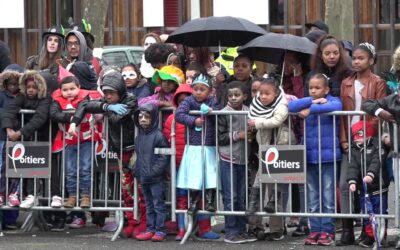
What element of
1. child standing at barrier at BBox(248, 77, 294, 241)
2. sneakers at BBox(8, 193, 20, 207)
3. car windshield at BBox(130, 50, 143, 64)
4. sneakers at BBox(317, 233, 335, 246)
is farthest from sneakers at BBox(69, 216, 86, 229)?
car windshield at BBox(130, 50, 143, 64)

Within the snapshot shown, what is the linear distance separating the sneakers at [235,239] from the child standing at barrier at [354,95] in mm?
946

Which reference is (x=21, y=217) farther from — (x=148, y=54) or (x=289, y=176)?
(x=289, y=176)

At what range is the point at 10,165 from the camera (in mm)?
12734

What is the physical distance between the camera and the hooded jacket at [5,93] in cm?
1263

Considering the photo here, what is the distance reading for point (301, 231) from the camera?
12477mm

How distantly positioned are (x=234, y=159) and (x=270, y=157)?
14.6 inches

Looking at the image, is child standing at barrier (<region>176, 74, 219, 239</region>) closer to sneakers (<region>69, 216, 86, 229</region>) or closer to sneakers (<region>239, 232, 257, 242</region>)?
sneakers (<region>239, 232, 257, 242</region>)

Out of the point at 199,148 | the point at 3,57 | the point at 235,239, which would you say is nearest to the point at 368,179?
the point at 235,239

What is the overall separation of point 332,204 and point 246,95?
4.55ft

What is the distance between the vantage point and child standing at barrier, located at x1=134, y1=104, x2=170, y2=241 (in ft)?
39.7

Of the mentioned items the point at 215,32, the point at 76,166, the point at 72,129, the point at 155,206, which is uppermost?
the point at 215,32

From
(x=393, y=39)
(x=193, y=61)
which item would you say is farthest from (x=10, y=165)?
(x=393, y=39)

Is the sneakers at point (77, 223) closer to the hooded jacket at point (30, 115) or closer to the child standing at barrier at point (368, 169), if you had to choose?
the hooded jacket at point (30, 115)

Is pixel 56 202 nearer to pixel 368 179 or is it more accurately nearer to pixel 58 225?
pixel 58 225
